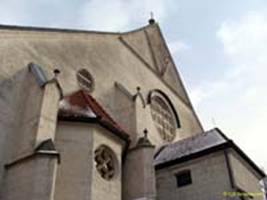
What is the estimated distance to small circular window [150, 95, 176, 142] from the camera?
22031 mm

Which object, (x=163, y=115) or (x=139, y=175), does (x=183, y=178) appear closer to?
(x=139, y=175)

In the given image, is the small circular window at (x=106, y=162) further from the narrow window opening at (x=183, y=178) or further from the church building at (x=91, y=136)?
the narrow window opening at (x=183, y=178)

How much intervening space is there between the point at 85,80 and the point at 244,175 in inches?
305

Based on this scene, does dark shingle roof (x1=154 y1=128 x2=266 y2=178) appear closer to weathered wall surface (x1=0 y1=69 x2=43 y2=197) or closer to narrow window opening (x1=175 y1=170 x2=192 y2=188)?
narrow window opening (x1=175 y1=170 x2=192 y2=188)

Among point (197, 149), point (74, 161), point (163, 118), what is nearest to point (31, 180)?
point (74, 161)

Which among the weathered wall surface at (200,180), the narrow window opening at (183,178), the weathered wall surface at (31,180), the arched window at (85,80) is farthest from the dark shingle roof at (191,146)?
the weathered wall surface at (31,180)

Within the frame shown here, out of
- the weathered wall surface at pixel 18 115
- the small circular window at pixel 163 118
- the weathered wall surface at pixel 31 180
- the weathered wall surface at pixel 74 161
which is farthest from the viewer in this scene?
the small circular window at pixel 163 118

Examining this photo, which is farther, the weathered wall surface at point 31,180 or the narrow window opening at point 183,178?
the narrow window opening at point 183,178

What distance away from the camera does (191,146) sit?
18.3 metres

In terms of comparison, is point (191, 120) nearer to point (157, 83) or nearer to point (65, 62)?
point (157, 83)

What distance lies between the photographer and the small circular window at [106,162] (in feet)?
46.0

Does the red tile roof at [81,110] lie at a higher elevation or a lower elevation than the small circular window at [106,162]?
higher

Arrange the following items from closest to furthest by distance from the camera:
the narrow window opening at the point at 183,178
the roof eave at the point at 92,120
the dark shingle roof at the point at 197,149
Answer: the roof eave at the point at 92,120 < the dark shingle roof at the point at 197,149 < the narrow window opening at the point at 183,178

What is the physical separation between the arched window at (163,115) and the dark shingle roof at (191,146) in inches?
Result: 98.1
